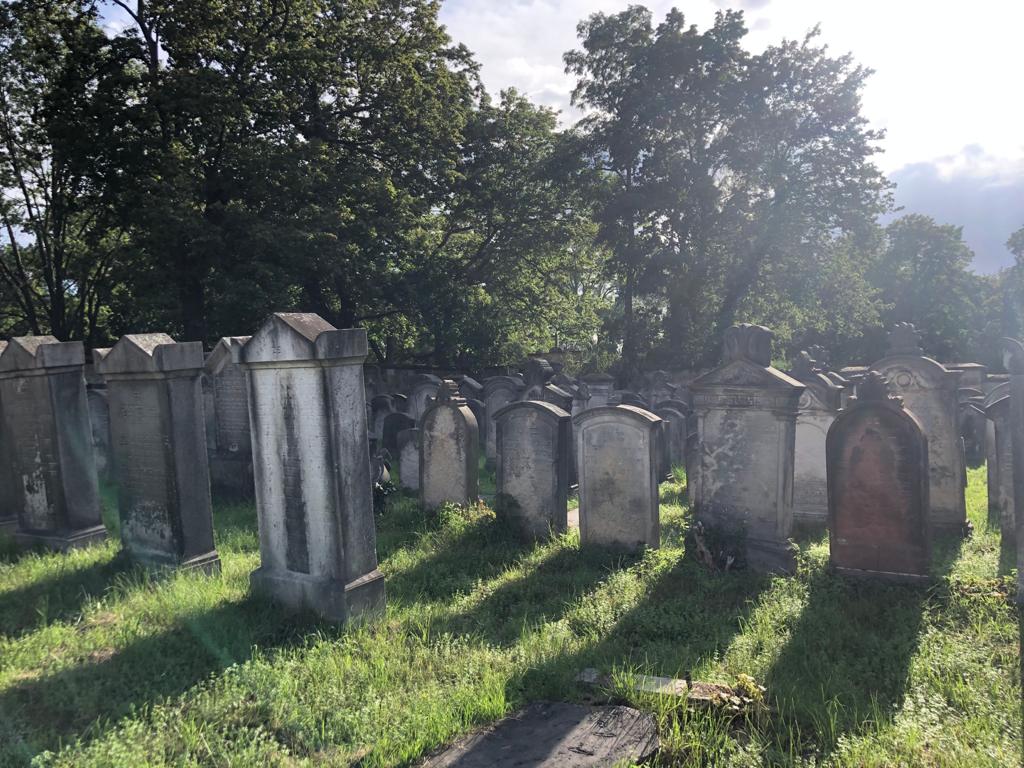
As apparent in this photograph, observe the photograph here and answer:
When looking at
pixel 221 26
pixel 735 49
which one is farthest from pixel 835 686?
pixel 735 49

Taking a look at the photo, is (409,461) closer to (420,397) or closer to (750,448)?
(420,397)

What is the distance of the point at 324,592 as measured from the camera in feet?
16.8

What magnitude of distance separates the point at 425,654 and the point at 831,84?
81.0ft

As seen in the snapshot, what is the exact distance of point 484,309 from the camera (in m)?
21.6

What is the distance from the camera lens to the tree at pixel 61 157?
14336 millimetres

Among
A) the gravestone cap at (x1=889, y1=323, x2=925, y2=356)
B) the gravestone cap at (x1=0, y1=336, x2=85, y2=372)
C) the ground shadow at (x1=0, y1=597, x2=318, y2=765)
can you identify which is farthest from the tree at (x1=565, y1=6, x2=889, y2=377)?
the ground shadow at (x1=0, y1=597, x2=318, y2=765)

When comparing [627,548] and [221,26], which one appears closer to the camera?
[627,548]

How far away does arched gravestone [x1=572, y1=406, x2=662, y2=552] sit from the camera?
6.87 meters

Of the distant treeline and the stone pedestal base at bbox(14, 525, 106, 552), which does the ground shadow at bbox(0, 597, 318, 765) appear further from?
the distant treeline

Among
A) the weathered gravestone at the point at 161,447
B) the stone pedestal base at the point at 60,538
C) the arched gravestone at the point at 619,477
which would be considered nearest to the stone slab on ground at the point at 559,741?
the arched gravestone at the point at 619,477

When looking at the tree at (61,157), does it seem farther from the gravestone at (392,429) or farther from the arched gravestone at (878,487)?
the arched gravestone at (878,487)

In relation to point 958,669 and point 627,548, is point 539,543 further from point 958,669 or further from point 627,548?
point 958,669

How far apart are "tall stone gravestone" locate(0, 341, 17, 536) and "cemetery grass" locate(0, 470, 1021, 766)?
1.23 meters

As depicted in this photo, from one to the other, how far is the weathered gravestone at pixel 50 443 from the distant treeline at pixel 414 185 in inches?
288
